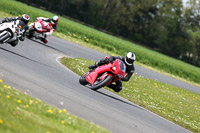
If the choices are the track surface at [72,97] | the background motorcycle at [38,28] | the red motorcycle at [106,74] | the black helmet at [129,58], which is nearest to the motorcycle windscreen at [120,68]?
the red motorcycle at [106,74]

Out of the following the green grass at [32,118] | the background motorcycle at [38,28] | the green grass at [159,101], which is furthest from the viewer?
the background motorcycle at [38,28]

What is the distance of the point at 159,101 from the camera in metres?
16.6

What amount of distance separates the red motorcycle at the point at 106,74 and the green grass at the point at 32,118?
3.89 m

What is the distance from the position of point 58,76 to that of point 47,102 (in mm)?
4252

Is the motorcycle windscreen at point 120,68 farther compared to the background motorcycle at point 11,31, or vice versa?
the background motorcycle at point 11,31

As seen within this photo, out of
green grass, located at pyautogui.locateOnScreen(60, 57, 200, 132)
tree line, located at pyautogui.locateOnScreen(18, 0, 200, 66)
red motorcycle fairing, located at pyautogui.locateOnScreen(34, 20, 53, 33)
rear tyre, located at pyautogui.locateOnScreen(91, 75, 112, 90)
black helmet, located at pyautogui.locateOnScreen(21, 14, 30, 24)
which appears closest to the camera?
rear tyre, located at pyautogui.locateOnScreen(91, 75, 112, 90)

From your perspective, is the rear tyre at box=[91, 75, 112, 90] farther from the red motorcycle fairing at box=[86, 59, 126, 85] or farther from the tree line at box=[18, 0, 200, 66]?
the tree line at box=[18, 0, 200, 66]

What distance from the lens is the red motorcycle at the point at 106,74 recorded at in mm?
12391

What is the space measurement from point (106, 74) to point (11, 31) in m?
4.21

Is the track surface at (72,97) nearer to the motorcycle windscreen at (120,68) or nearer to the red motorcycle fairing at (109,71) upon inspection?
the red motorcycle fairing at (109,71)

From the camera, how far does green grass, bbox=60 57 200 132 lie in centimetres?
1405

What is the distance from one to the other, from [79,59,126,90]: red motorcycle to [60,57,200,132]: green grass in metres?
2.42

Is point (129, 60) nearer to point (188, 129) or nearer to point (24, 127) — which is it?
point (188, 129)

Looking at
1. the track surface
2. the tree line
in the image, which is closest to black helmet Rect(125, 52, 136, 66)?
the track surface
